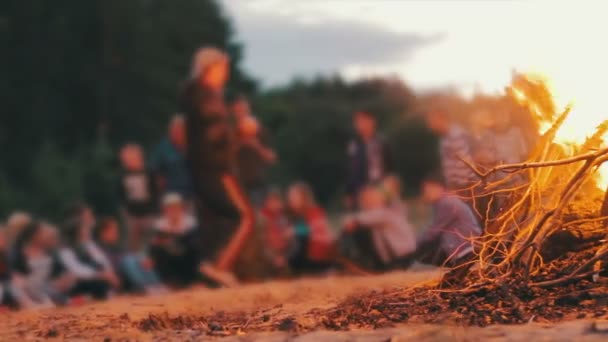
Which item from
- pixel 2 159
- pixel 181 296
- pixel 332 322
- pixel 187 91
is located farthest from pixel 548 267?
pixel 2 159

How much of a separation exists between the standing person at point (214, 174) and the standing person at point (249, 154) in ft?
4.08

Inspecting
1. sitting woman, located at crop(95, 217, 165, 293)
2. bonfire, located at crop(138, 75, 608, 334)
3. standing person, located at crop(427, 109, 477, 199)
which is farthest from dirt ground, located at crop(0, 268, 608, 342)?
sitting woman, located at crop(95, 217, 165, 293)

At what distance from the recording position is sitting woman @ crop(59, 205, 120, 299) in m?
10.2

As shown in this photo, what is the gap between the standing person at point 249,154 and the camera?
38.4ft

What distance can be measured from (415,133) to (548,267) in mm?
23789

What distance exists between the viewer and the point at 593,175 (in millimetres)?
5750

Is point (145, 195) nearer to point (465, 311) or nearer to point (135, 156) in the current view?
point (135, 156)

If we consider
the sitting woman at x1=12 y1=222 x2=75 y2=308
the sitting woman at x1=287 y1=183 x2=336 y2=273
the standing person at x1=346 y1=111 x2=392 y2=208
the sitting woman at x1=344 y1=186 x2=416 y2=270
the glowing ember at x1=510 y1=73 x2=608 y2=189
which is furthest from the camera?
the standing person at x1=346 y1=111 x2=392 y2=208

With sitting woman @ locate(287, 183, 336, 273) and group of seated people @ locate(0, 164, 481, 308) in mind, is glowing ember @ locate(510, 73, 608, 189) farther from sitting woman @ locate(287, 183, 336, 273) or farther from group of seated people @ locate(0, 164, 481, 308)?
sitting woman @ locate(287, 183, 336, 273)

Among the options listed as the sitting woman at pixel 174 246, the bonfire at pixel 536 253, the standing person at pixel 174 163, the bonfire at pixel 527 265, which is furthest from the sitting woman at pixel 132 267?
the bonfire at pixel 536 253

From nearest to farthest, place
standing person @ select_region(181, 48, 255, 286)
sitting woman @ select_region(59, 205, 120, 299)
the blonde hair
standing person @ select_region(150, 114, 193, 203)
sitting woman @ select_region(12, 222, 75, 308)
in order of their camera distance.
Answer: sitting woman @ select_region(12, 222, 75, 308), the blonde hair, standing person @ select_region(181, 48, 255, 286), sitting woman @ select_region(59, 205, 120, 299), standing person @ select_region(150, 114, 193, 203)

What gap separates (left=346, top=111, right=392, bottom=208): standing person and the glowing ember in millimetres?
Result: 6661

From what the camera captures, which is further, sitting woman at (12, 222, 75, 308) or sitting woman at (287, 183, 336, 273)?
sitting woman at (287, 183, 336, 273)

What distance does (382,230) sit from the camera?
468 inches
